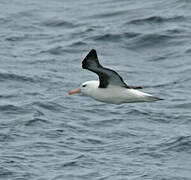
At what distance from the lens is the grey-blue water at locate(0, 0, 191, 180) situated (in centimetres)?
2122

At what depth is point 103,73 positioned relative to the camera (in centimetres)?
1845

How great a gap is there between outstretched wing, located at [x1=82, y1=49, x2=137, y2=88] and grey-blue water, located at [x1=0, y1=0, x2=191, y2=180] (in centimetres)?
273

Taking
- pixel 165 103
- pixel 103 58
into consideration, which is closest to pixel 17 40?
pixel 103 58

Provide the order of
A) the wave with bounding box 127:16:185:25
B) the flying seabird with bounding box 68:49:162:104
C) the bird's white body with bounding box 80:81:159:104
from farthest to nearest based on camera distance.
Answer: the wave with bounding box 127:16:185:25 → the bird's white body with bounding box 80:81:159:104 → the flying seabird with bounding box 68:49:162:104

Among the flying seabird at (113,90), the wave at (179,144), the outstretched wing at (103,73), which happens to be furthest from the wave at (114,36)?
the outstretched wing at (103,73)

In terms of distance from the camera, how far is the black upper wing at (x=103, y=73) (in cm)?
1758

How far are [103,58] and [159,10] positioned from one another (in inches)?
218

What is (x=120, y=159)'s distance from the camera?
70.5 feet

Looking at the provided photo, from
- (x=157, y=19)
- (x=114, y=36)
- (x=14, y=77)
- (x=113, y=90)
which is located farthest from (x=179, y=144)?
(x=157, y=19)

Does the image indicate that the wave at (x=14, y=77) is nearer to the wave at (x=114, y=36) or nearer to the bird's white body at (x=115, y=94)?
the wave at (x=114, y=36)

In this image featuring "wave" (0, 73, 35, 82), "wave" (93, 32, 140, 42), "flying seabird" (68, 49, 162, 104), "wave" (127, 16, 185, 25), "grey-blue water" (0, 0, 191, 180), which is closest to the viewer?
"flying seabird" (68, 49, 162, 104)

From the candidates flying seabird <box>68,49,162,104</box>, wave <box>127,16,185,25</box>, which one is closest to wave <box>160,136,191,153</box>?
flying seabird <box>68,49,162,104</box>

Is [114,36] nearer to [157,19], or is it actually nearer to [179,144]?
[157,19]

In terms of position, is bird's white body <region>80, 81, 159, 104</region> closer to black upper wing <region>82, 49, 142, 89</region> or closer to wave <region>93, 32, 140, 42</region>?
black upper wing <region>82, 49, 142, 89</region>
